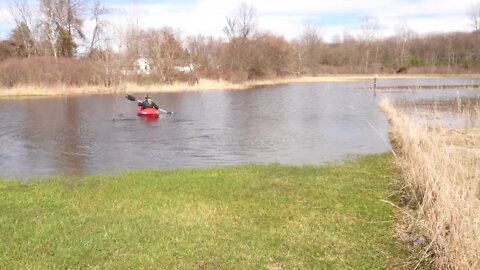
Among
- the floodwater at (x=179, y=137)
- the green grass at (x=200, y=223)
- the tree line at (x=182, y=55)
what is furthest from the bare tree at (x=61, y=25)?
the green grass at (x=200, y=223)

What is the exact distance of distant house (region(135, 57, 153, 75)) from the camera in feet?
173

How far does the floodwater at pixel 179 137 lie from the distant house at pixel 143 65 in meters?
21.8

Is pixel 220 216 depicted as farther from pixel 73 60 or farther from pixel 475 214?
pixel 73 60

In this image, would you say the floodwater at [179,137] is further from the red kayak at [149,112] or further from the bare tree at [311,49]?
the bare tree at [311,49]

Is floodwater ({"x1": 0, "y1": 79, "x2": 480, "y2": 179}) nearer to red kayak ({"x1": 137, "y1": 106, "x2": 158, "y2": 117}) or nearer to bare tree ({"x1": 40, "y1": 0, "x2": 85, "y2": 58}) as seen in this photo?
red kayak ({"x1": 137, "y1": 106, "x2": 158, "y2": 117})

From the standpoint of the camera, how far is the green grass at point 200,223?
19.0ft

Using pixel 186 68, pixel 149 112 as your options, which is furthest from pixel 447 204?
pixel 186 68

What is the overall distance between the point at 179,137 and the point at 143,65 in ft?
131

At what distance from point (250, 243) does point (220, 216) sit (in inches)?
49.0

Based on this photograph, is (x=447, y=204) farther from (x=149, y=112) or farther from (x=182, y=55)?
(x=182, y=55)

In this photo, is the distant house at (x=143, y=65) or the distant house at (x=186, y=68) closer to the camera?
the distant house at (x=143, y=65)

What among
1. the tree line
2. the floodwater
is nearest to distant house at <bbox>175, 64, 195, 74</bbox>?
the tree line

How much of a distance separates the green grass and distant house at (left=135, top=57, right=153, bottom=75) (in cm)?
4349

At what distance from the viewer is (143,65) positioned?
56.8 metres
